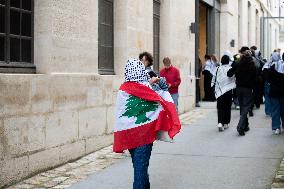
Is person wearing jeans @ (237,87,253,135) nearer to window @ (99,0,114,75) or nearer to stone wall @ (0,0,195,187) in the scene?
stone wall @ (0,0,195,187)

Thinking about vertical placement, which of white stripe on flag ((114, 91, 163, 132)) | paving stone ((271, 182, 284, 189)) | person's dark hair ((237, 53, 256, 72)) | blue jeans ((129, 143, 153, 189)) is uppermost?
person's dark hair ((237, 53, 256, 72))

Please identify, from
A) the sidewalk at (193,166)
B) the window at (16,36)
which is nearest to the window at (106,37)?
the sidewalk at (193,166)

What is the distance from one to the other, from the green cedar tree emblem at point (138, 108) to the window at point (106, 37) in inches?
177

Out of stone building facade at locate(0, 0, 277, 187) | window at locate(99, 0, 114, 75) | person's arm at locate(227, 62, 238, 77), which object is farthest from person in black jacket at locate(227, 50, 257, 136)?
window at locate(99, 0, 114, 75)

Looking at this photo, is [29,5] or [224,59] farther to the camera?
[224,59]

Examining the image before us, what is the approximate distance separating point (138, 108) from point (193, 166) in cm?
275

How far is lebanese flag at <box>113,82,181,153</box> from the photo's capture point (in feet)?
19.7

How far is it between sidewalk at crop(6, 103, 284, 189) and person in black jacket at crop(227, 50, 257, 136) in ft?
1.26

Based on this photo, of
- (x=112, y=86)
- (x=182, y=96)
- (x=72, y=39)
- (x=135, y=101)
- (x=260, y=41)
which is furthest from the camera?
(x=260, y=41)

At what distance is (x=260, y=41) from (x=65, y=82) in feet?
94.7

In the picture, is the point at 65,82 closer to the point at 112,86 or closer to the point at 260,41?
the point at 112,86

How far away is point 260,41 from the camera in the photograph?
3588 centimetres

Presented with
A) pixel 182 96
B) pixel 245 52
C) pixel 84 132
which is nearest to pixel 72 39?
pixel 84 132

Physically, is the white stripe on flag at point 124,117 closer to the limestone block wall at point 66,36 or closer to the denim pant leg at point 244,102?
the limestone block wall at point 66,36
